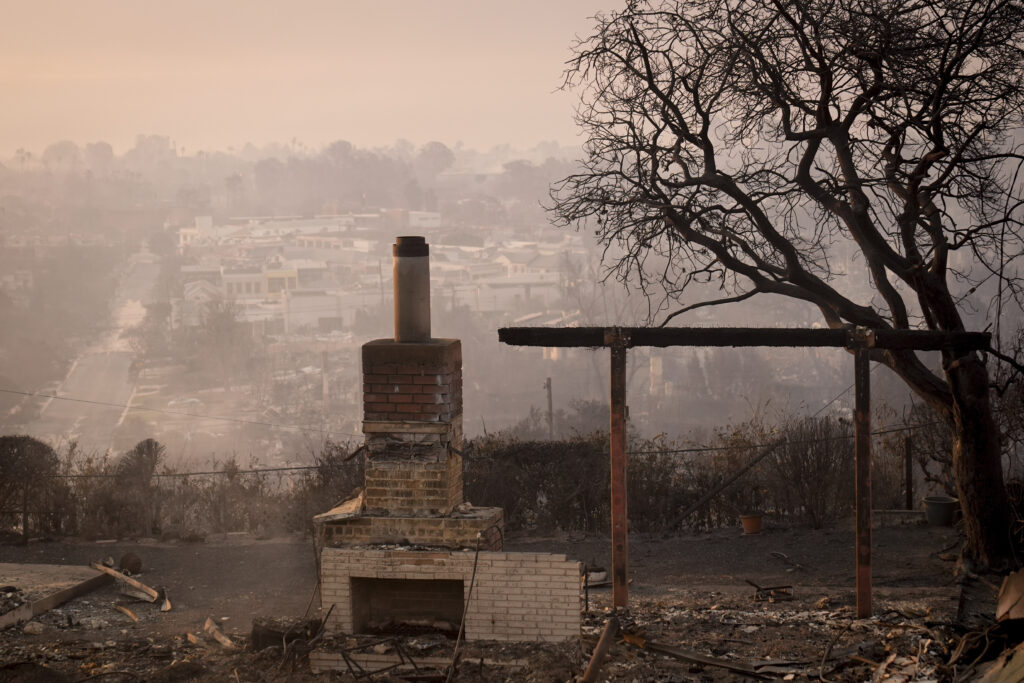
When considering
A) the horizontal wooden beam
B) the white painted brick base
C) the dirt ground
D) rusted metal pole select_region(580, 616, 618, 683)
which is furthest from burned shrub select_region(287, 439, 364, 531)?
rusted metal pole select_region(580, 616, 618, 683)

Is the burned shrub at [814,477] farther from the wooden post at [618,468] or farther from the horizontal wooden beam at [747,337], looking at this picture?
the wooden post at [618,468]

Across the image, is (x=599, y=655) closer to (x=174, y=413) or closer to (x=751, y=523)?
(x=751, y=523)

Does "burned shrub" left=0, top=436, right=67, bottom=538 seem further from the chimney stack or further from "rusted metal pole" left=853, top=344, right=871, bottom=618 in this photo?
"rusted metal pole" left=853, top=344, right=871, bottom=618

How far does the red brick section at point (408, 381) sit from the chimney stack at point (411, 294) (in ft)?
0.47

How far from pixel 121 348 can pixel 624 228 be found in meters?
72.6

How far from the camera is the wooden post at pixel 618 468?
27.1 ft

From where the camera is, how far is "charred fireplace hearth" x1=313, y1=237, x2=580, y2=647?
23.3 ft

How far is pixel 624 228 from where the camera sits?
426 inches

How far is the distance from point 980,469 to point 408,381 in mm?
6078

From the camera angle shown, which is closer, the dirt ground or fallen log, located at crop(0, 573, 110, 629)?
the dirt ground

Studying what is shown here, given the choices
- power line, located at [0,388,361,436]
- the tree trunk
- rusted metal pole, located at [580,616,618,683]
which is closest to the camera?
rusted metal pole, located at [580,616,618,683]

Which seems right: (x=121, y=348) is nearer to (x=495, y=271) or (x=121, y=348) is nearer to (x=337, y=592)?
(x=495, y=271)

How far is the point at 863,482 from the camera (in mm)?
8172

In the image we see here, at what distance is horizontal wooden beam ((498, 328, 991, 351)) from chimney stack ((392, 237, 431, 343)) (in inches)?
39.1
